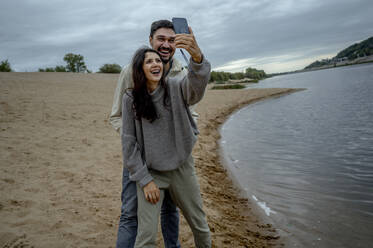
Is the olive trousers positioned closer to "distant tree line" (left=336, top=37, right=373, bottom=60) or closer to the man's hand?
the man's hand

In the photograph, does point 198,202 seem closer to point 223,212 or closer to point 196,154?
point 223,212

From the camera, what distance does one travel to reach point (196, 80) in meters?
1.75

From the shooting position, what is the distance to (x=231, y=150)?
8055 millimetres

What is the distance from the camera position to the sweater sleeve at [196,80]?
1.70 m

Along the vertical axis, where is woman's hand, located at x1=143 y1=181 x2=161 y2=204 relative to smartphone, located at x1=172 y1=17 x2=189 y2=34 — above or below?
below

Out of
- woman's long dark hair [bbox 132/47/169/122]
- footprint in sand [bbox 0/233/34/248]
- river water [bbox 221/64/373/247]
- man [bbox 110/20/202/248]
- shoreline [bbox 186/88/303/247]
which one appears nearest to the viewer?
woman's long dark hair [bbox 132/47/169/122]

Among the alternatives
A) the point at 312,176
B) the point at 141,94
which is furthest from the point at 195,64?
the point at 312,176

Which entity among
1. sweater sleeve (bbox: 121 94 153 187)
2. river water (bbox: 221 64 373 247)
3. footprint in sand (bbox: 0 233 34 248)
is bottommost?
river water (bbox: 221 64 373 247)

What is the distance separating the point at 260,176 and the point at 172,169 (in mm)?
4259

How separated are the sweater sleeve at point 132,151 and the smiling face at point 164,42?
2.18 ft

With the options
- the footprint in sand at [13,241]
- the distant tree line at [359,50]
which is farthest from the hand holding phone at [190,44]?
the distant tree line at [359,50]

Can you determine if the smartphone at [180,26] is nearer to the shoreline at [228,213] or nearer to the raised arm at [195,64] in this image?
the raised arm at [195,64]

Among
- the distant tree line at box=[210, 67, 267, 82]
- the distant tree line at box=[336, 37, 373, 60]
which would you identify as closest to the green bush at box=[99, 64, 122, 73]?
the distant tree line at box=[210, 67, 267, 82]

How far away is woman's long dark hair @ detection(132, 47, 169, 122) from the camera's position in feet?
6.23
